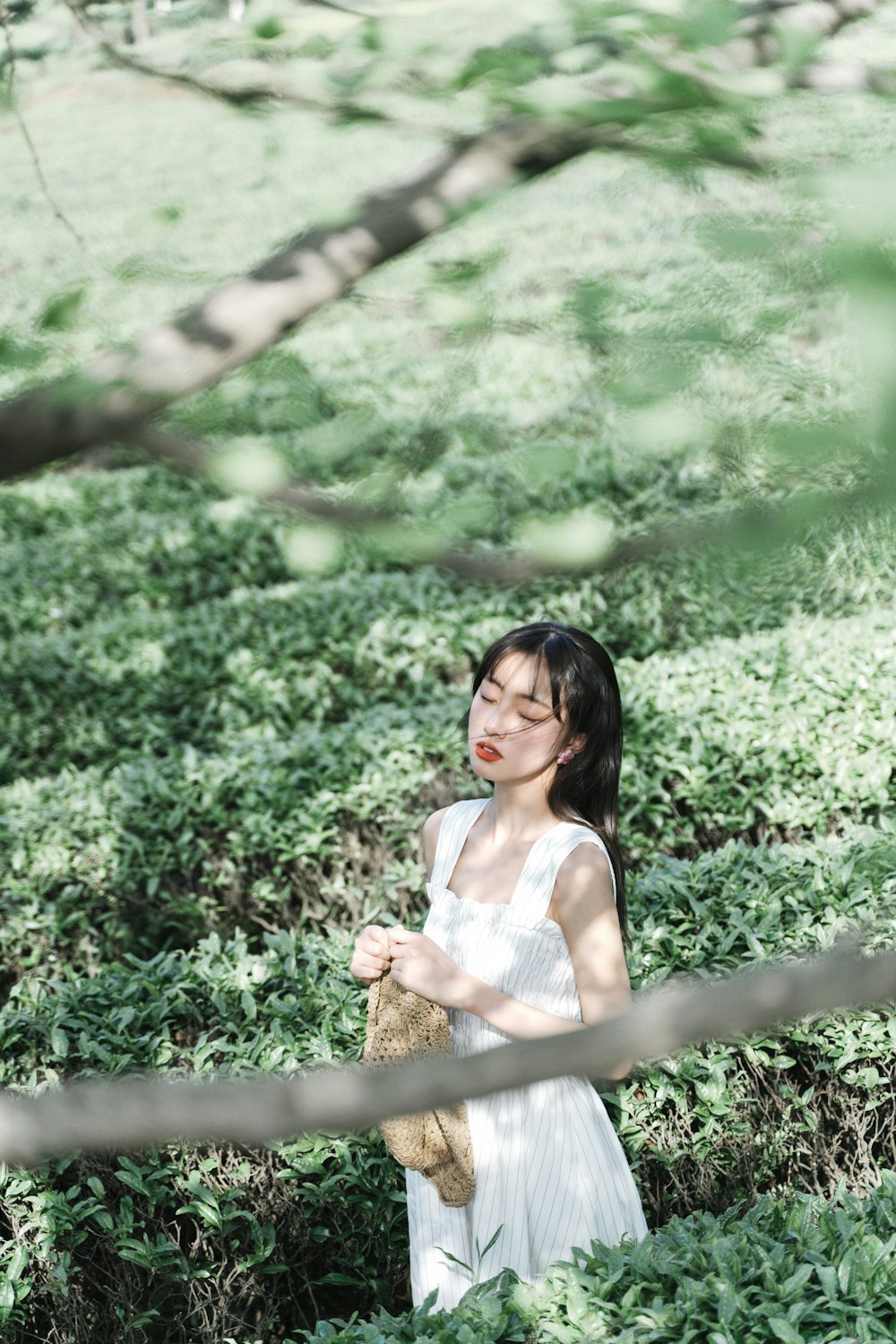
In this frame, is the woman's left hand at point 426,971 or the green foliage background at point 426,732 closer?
the green foliage background at point 426,732

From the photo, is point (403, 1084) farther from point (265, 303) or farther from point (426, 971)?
point (426, 971)

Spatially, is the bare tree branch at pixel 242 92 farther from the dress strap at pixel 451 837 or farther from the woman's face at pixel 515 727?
the dress strap at pixel 451 837

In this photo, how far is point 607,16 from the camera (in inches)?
58.7

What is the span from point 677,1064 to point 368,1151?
827 millimetres

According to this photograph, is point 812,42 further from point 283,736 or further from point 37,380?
point 283,736

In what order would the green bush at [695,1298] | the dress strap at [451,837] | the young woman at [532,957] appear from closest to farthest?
the green bush at [695,1298] < the young woman at [532,957] < the dress strap at [451,837]

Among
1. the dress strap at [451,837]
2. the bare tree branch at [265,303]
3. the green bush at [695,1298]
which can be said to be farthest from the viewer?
the dress strap at [451,837]

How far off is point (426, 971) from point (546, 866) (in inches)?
13.0

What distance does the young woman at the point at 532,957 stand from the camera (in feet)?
7.05

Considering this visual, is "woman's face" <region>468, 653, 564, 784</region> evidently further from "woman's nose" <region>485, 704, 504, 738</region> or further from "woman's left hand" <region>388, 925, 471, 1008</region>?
"woman's left hand" <region>388, 925, 471, 1008</region>

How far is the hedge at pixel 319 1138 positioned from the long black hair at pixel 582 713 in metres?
0.59

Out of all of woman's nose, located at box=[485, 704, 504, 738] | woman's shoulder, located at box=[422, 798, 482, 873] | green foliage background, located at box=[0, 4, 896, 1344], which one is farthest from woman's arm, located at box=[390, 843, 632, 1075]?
green foliage background, located at box=[0, 4, 896, 1344]

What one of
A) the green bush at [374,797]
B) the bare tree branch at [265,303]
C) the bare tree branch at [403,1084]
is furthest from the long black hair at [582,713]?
the green bush at [374,797]

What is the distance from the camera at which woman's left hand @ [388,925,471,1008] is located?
2.06 meters
